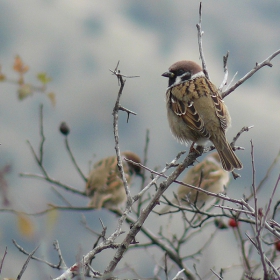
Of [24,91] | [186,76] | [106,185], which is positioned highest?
[106,185]

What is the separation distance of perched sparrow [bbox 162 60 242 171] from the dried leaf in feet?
5.52

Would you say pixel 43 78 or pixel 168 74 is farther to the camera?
pixel 168 74

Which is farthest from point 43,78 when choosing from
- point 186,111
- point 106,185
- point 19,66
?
point 106,185

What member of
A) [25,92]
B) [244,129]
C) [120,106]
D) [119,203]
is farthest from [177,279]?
[119,203]

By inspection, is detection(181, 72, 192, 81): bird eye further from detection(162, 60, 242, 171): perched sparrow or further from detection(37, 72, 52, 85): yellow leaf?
detection(37, 72, 52, 85): yellow leaf

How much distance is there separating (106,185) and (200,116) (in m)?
3.05

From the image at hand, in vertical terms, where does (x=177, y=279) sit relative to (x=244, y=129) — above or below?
below

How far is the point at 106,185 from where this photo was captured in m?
7.35

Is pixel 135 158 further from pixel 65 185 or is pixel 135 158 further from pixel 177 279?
pixel 177 279

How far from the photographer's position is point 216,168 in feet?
26.3

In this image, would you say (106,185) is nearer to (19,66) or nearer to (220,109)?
(220,109)

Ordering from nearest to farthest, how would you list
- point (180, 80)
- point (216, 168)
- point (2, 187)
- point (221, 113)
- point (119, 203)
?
point (2, 187) → point (221, 113) → point (180, 80) → point (119, 203) → point (216, 168)

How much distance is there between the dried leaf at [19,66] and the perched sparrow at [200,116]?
5.52ft

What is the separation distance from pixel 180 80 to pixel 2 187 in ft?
14.8
